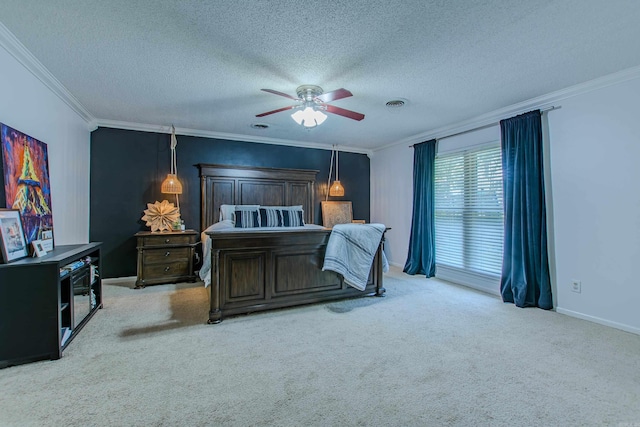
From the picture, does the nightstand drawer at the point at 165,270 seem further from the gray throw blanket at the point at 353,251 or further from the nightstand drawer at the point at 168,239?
the gray throw blanket at the point at 353,251

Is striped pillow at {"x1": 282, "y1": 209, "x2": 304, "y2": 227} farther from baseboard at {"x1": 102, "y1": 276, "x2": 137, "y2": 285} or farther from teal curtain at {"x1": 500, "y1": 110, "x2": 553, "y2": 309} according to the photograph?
teal curtain at {"x1": 500, "y1": 110, "x2": 553, "y2": 309}

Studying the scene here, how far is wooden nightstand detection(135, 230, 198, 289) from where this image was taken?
14.0 ft

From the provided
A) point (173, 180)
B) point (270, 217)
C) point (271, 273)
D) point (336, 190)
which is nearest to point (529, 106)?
point (336, 190)

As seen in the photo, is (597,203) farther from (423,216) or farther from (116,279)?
(116,279)

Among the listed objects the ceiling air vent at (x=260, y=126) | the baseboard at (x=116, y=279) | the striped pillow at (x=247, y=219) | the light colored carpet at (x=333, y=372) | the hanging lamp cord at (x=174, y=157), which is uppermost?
the ceiling air vent at (x=260, y=126)

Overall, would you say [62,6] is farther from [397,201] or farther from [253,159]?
[397,201]

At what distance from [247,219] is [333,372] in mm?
3250

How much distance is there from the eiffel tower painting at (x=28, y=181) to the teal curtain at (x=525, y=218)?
5.08 metres

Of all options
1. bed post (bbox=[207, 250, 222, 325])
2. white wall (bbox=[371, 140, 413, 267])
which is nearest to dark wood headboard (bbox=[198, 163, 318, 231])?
white wall (bbox=[371, 140, 413, 267])

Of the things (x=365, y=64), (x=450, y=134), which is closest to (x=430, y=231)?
(x=450, y=134)

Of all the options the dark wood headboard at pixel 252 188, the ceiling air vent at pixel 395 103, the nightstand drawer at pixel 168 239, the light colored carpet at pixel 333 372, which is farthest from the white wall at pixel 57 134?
the ceiling air vent at pixel 395 103

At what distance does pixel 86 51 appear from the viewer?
2539 millimetres

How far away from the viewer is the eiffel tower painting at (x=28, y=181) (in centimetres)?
243

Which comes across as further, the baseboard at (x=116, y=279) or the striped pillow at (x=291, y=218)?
the striped pillow at (x=291, y=218)
